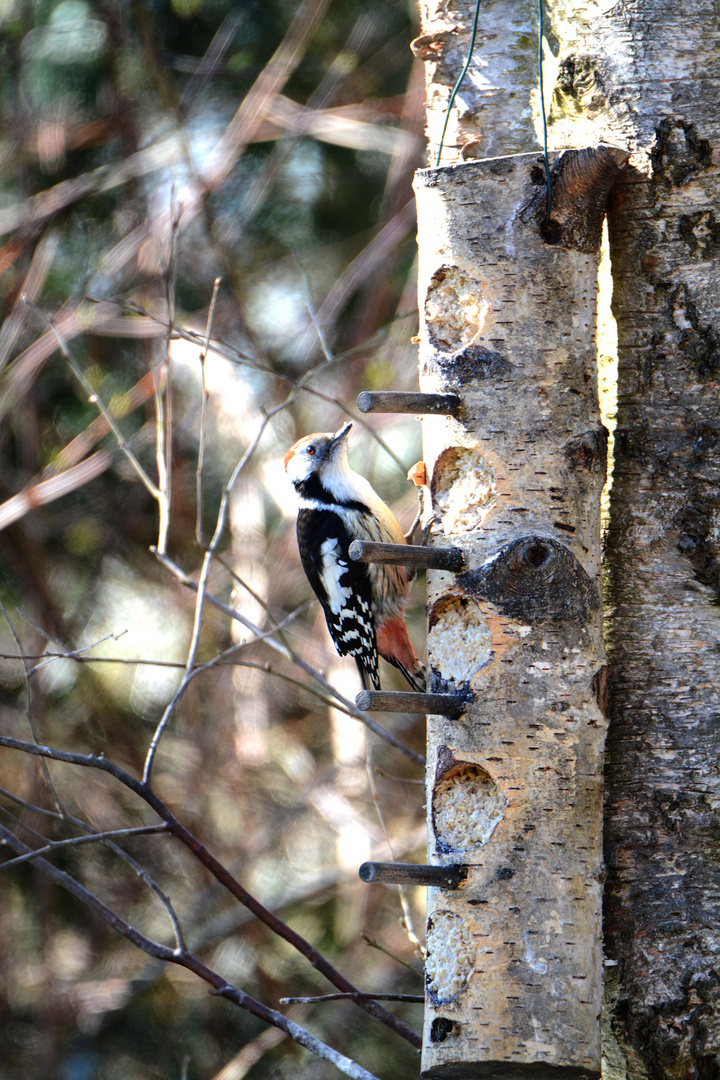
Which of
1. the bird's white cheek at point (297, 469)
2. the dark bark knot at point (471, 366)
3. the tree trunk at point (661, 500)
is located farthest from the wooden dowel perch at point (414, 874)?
the bird's white cheek at point (297, 469)

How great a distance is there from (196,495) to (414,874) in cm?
417

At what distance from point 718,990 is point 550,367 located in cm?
121

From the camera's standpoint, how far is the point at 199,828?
6.12m

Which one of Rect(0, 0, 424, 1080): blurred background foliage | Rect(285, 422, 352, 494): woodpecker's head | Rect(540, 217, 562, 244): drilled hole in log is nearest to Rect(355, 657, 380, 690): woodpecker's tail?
Rect(285, 422, 352, 494): woodpecker's head

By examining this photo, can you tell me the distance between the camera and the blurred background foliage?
18.8 ft

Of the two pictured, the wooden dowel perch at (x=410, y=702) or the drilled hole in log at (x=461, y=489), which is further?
the drilled hole in log at (x=461, y=489)

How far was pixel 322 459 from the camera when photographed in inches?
156

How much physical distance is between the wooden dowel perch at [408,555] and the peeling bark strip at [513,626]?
0.12ft

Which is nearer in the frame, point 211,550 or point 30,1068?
point 211,550

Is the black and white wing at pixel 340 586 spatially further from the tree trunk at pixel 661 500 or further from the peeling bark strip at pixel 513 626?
the tree trunk at pixel 661 500

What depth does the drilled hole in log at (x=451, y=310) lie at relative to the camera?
220cm

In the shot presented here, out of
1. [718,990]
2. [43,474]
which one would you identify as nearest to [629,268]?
[718,990]

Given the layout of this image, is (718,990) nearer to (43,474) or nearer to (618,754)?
(618,754)

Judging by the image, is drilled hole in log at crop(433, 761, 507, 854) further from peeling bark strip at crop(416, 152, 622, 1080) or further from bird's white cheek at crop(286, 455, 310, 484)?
bird's white cheek at crop(286, 455, 310, 484)
